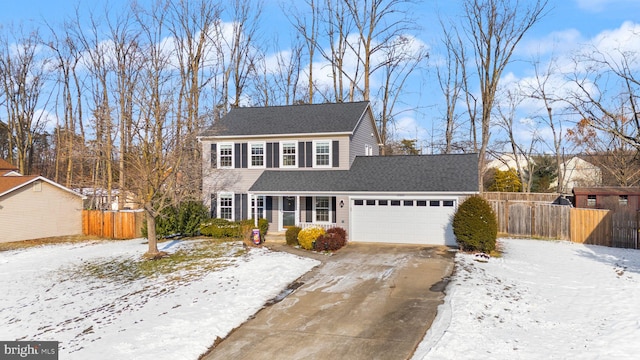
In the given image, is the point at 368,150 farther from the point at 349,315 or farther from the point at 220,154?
the point at 349,315

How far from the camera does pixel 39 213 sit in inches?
973

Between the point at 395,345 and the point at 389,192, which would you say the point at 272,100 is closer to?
the point at 389,192

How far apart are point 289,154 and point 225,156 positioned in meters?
3.67

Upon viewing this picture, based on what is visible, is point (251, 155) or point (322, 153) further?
point (251, 155)

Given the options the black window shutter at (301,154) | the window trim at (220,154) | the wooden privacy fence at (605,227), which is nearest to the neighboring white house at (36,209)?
the window trim at (220,154)

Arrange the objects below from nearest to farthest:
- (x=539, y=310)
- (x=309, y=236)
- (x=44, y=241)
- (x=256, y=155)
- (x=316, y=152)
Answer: (x=539, y=310), (x=309, y=236), (x=316, y=152), (x=256, y=155), (x=44, y=241)

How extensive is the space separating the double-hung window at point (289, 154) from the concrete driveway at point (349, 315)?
7866 mm

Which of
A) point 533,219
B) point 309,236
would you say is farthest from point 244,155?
point 533,219

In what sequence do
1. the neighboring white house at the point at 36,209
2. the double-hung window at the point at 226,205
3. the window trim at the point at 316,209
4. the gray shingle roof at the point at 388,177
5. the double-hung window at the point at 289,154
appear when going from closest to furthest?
the gray shingle roof at the point at 388,177 < the window trim at the point at 316,209 < the double-hung window at the point at 289,154 < the double-hung window at the point at 226,205 < the neighboring white house at the point at 36,209

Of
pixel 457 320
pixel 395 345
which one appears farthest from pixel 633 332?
pixel 395 345

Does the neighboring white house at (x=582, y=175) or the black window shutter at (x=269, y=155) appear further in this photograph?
the neighboring white house at (x=582, y=175)

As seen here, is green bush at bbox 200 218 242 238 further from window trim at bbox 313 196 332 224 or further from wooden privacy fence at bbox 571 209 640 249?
wooden privacy fence at bbox 571 209 640 249

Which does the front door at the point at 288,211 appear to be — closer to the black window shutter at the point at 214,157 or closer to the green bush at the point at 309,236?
the green bush at the point at 309,236

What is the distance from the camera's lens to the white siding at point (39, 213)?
23250mm
